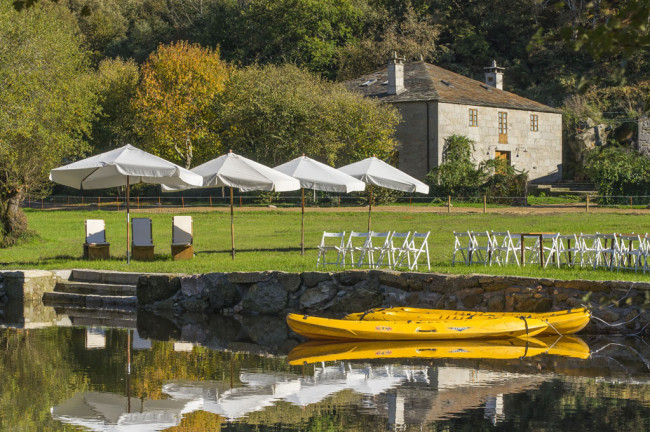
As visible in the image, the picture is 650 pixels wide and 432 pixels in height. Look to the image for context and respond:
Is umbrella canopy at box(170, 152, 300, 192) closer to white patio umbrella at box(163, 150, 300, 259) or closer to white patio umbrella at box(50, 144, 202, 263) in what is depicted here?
white patio umbrella at box(163, 150, 300, 259)

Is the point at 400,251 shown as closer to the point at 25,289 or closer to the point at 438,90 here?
the point at 25,289

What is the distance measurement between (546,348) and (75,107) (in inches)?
1241

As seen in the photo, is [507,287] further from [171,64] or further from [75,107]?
[171,64]

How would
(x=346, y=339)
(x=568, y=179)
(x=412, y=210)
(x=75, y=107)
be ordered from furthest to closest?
(x=568, y=179) → (x=75, y=107) → (x=412, y=210) → (x=346, y=339)

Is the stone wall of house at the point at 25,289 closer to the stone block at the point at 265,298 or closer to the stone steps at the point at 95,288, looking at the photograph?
the stone steps at the point at 95,288

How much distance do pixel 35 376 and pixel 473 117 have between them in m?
41.2

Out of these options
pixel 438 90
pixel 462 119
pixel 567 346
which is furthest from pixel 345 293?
pixel 462 119

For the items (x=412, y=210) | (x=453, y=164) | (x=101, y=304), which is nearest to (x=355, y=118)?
(x=453, y=164)

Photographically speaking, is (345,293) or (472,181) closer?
(345,293)

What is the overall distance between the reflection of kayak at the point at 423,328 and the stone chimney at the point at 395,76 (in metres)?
36.8

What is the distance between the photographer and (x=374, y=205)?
1592 inches

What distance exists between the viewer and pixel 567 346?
12820 millimetres

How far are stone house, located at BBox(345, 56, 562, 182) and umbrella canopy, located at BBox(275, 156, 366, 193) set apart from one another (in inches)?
1087

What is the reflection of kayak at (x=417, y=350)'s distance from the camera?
12.3 m
